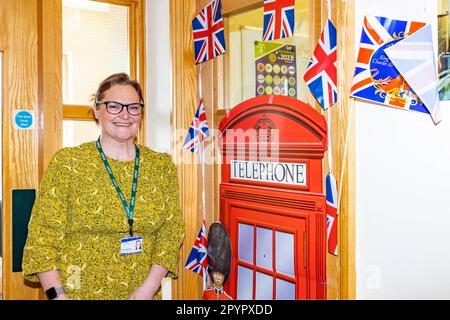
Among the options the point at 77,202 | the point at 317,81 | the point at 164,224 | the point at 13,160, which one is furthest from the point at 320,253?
the point at 13,160

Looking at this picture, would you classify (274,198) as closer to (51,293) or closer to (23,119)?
(51,293)

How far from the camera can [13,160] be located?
2.21m

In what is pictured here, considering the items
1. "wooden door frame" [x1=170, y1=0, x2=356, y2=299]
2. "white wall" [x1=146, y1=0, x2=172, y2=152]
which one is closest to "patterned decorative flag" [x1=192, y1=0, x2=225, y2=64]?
"wooden door frame" [x1=170, y1=0, x2=356, y2=299]

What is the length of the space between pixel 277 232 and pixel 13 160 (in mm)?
1266

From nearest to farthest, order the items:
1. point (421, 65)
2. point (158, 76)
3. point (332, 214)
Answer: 1. point (421, 65)
2. point (332, 214)
3. point (158, 76)

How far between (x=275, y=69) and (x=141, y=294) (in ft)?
3.34

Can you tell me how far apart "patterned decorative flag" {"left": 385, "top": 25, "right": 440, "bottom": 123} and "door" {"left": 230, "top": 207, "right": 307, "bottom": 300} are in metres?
0.62

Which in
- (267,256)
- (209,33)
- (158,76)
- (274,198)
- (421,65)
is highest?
(209,33)

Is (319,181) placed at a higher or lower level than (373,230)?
higher

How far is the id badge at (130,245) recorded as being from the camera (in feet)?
6.14

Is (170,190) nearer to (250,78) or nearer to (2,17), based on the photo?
(250,78)

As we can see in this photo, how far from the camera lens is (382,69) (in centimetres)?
136

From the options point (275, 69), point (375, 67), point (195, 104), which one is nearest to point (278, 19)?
point (275, 69)

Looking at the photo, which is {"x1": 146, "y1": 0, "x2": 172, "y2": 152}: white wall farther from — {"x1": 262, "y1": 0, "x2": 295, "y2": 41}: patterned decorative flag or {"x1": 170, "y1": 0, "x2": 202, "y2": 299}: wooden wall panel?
{"x1": 262, "y1": 0, "x2": 295, "y2": 41}: patterned decorative flag
